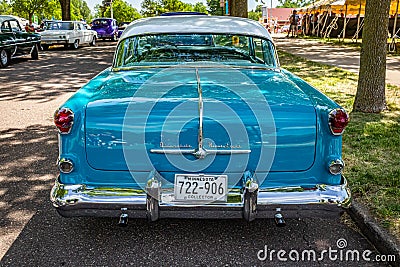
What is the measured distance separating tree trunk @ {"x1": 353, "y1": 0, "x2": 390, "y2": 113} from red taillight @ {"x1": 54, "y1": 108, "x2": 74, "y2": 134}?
17.9ft

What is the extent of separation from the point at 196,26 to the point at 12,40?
12.1 metres

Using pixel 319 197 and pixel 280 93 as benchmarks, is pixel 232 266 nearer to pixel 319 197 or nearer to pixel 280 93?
pixel 319 197

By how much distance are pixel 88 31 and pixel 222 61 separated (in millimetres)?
22823

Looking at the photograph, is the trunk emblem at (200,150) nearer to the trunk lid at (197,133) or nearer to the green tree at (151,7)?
the trunk lid at (197,133)

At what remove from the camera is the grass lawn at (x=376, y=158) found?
3.90 m

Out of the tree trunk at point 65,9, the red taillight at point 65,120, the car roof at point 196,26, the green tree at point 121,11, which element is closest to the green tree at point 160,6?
the green tree at point 121,11

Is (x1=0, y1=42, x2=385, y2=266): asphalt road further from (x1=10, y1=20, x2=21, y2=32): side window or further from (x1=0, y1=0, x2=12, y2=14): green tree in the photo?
(x1=0, y1=0, x2=12, y2=14): green tree

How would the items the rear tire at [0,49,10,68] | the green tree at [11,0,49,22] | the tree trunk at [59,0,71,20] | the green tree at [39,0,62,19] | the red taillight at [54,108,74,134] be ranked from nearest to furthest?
the red taillight at [54,108,74,134]
the rear tire at [0,49,10,68]
the tree trunk at [59,0,71,20]
the green tree at [11,0,49,22]
the green tree at [39,0,62,19]

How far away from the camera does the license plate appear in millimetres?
3084

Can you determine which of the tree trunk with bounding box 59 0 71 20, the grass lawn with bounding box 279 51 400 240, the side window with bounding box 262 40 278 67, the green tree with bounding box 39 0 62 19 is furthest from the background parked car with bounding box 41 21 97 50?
the green tree with bounding box 39 0 62 19

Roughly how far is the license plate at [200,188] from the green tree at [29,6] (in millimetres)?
62493

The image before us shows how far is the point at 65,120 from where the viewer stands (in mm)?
3189

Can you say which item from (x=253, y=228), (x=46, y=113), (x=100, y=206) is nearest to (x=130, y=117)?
(x=100, y=206)

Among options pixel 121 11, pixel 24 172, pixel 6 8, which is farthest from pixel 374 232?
pixel 6 8
